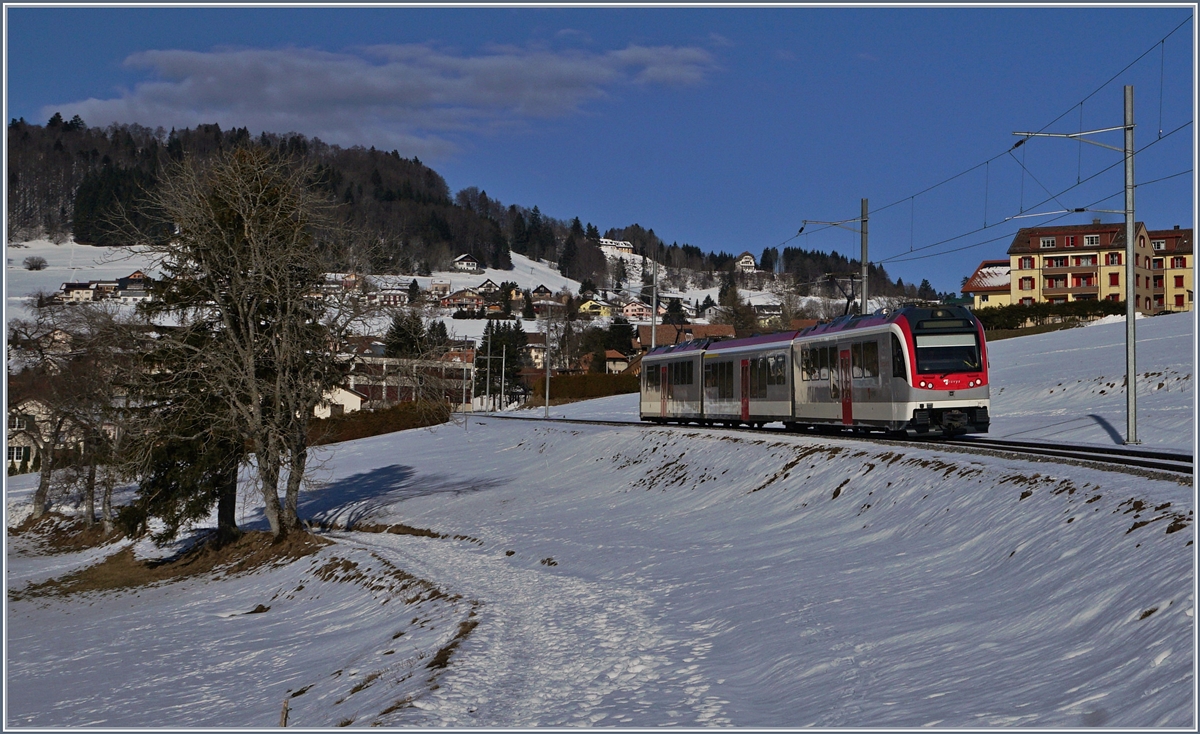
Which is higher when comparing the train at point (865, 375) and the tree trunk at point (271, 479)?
the train at point (865, 375)

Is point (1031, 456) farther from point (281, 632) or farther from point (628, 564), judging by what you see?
point (281, 632)

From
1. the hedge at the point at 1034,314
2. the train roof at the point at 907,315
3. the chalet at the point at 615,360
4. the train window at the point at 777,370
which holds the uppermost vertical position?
the hedge at the point at 1034,314

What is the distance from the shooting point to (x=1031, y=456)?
65.8 feet

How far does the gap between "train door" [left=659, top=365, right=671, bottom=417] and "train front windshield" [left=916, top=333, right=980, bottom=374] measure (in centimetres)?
2051

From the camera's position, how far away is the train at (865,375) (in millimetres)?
25938

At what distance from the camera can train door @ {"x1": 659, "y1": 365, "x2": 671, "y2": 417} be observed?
46094 mm

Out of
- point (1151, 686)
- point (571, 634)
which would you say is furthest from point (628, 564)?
point (1151, 686)

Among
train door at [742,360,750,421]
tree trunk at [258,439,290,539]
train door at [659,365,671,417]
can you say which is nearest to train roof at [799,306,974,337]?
train door at [742,360,750,421]

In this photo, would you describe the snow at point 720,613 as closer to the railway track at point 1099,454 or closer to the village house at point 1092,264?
the railway track at point 1099,454

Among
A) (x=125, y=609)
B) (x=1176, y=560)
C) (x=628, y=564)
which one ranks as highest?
(x=1176, y=560)

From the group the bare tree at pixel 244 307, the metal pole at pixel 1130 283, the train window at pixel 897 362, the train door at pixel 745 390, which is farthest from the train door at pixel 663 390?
the metal pole at pixel 1130 283

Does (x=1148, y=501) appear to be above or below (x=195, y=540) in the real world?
above

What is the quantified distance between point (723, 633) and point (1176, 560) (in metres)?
5.48

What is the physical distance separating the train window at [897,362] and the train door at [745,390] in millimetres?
10949
